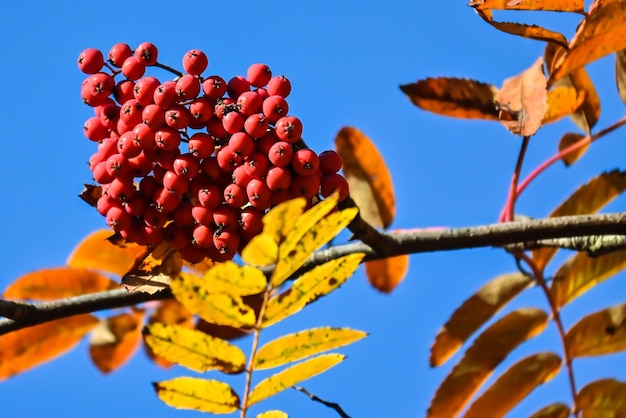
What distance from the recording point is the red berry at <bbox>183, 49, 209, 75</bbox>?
193cm

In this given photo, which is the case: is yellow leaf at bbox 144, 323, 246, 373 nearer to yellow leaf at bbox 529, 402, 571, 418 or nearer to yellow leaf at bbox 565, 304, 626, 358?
yellow leaf at bbox 529, 402, 571, 418

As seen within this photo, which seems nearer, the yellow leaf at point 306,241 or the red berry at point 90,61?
the yellow leaf at point 306,241

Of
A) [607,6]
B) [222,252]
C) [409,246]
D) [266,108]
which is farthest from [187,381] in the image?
[607,6]

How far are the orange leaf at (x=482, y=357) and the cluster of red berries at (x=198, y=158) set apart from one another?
2.72ft

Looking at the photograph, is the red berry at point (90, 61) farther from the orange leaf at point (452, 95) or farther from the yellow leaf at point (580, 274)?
the yellow leaf at point (580, 274)

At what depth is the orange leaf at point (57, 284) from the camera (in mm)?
2615

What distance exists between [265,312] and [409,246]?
78 centimetres

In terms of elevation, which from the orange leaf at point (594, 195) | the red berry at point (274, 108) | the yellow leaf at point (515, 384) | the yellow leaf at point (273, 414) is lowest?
the yellow leaf at point (273, 414)

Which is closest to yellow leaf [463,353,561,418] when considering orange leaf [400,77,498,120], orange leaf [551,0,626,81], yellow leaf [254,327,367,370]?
orange leaf [400,77,498,120]

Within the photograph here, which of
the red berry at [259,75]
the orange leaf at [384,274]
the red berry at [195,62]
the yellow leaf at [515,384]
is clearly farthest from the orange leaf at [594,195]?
the red berry at [195,62]

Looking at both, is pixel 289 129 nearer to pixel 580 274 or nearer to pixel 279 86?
pixel 279 86

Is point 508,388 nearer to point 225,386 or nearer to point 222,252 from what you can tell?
point 222,252

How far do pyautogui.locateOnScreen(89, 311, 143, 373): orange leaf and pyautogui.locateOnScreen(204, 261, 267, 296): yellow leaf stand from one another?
143 cm

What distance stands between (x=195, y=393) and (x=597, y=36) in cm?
127
